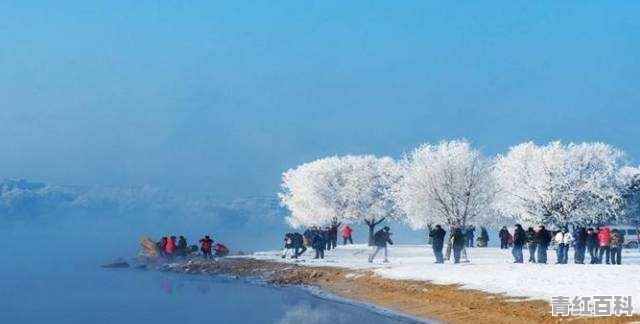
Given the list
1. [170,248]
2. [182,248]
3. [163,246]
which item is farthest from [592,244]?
[163,246]

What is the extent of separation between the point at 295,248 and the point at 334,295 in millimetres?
20444

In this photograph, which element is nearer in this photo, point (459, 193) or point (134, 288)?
point (134, 288)

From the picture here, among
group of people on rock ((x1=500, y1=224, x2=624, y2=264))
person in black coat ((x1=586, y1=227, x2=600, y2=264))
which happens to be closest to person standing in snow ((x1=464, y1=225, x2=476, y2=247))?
person in black coat ((x1=586, y1=227, x2=600, y2=264))

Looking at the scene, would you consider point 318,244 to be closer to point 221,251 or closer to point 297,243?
point 297,243

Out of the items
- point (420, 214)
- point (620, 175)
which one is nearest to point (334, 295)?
point (420, 214)

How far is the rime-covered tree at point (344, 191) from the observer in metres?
90.2

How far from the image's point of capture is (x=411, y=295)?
37500 mm

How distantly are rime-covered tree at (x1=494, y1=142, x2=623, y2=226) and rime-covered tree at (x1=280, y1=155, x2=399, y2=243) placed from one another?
13544 mm

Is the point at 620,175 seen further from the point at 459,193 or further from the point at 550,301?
the point at 550,301

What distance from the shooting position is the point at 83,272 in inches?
2638

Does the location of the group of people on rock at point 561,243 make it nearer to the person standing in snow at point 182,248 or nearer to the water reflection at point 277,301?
the water reflection at point 277,301

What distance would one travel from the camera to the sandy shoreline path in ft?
93.0
